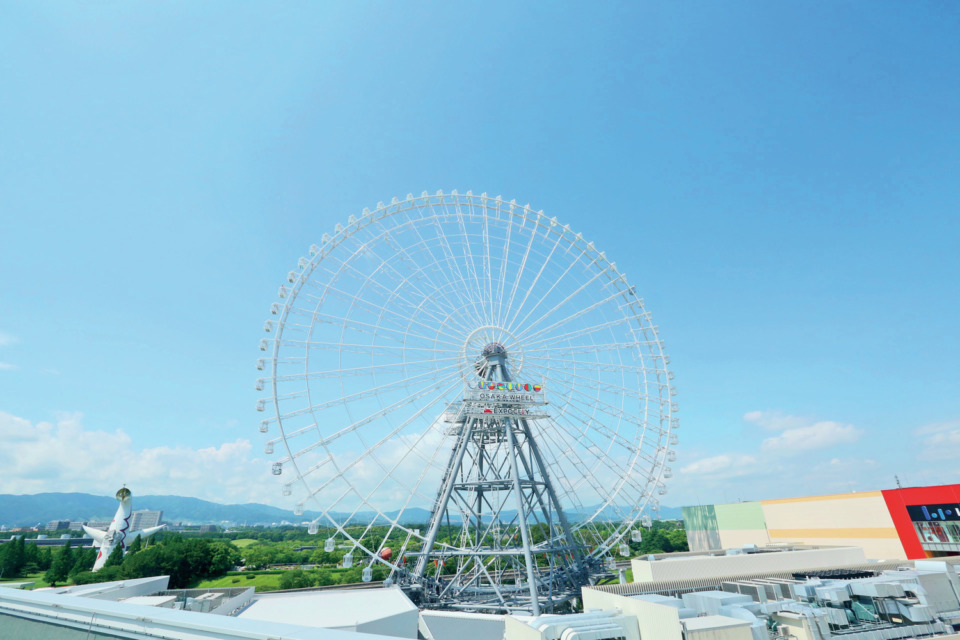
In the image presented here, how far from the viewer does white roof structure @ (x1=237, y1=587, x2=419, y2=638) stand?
19.4m

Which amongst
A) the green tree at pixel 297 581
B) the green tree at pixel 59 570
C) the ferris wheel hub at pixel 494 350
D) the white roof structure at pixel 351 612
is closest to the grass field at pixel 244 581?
the green tree at pixel 297 581

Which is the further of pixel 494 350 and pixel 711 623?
pixel 494 350

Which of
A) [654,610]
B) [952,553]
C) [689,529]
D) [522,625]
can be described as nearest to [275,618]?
[522,625]

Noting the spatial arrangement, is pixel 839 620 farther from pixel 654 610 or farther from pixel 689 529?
pixel 689 529

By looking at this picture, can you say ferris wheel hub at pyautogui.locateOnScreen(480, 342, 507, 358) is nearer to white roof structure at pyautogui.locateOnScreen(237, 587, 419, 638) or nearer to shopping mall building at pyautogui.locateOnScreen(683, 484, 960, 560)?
white roof structure at pyautogui.locateOnScreen(237, 587, 419, 638)

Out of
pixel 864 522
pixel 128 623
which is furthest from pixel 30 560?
pixel 864 522

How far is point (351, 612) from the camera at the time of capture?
68.0 ft

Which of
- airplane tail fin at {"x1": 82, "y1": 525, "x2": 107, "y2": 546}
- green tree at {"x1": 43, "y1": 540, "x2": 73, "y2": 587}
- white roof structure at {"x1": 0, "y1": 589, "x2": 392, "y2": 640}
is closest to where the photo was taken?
white roof structure at {"x1": 0, "y1": 589, "x2": 392, "y2": 640}

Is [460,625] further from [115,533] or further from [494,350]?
[115,533]

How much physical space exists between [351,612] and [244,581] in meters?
49.8

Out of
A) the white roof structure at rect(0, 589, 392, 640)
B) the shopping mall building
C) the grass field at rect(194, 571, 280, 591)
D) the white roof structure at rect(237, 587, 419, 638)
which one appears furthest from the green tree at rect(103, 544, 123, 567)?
the shopping mall building

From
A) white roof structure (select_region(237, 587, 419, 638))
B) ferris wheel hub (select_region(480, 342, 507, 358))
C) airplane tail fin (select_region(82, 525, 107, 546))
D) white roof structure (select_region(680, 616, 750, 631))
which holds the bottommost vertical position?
white roof structure (select_region(237, 587, 419, 638))

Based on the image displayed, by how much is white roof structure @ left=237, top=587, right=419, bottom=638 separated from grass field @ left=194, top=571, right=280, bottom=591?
122 feet

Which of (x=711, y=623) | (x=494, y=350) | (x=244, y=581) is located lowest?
(x=244, y=581)
